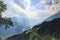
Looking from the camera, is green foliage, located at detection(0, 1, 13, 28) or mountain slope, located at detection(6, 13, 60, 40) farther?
green foliage, located at detection(0, 1, 13, 28)

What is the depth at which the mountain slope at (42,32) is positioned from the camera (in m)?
2.84

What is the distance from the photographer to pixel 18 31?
2.93 meters

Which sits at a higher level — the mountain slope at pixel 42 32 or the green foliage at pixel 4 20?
the green foliage at pixel 4 20

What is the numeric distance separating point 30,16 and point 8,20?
15.6 inches

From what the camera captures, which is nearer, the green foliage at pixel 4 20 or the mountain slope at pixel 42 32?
the mountain slope at pixel 42 32

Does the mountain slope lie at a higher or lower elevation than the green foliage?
lower

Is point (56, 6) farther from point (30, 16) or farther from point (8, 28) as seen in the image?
point (8, 28)

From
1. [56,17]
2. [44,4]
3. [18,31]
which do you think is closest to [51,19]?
[56,17]

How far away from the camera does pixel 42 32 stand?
287cm

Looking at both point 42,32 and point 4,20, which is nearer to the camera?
point 42,32

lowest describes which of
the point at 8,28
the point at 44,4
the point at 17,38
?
the point at 17,38

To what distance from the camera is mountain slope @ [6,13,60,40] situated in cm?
284

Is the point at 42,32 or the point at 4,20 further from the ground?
the point at 4,20

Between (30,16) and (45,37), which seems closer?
(45,37)
